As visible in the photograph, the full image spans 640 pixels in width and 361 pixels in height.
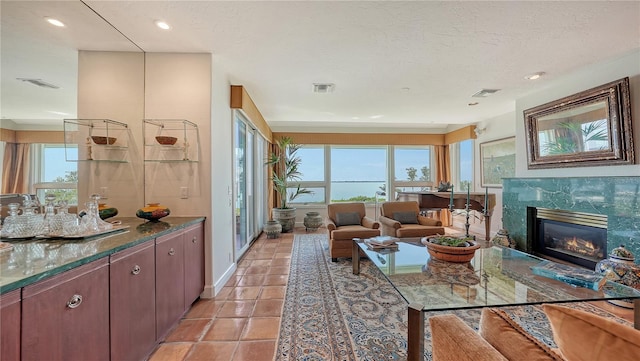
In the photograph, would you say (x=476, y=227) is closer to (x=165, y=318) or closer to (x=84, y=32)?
(x=165, y=318)

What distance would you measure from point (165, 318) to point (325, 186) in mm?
5045

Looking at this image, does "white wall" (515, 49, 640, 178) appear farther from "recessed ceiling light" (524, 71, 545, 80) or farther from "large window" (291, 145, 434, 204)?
"large window" (291, 145, 434, 204)

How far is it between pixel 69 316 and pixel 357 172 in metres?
6.14

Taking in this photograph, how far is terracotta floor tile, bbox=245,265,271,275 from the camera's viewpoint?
10.7 ft

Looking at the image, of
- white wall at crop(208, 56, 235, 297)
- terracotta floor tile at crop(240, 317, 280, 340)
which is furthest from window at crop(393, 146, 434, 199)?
terracotta floor tile at crop(240, 317, 280, 340)

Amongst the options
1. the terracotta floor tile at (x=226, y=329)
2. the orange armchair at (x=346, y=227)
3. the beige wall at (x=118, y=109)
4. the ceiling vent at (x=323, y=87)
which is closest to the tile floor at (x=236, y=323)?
the terracotta floor tile at (x=226, y=329)

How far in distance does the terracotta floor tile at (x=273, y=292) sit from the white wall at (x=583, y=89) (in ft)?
12.7

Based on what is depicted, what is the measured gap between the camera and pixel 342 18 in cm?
204

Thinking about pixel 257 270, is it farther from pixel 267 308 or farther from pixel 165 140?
pixel 165 140

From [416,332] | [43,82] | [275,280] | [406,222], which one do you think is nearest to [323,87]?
[406,222]

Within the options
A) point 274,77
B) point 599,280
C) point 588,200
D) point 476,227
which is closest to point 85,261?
point 274,77

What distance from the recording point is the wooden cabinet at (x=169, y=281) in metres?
1.83

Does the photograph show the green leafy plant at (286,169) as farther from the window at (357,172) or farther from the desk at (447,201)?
the desk at (447,201)

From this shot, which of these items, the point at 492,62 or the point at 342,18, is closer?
the point at 342,18
